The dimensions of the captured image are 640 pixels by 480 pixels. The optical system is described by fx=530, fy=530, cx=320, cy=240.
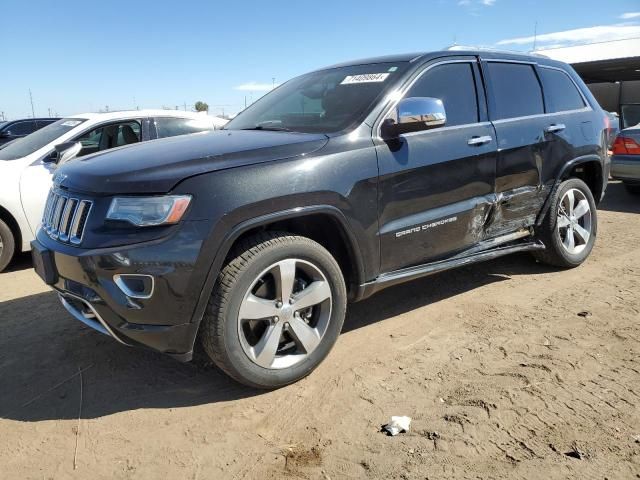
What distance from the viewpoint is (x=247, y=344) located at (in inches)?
111

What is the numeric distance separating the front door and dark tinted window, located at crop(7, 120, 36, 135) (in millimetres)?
13509

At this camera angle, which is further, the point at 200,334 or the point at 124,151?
the point at 124,151

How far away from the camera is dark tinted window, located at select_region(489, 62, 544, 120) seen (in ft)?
13.6

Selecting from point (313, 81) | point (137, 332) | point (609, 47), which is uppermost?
point (609, 47)

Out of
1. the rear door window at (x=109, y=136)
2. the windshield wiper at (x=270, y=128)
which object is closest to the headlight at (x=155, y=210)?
the windshield wiper at (x=270, y=128)

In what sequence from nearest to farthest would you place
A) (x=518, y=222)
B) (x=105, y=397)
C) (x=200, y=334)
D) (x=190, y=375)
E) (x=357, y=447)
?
Result: (x=357, y=447)
(x=200, y=334)
(x=105, y=397)
(x=190, y=375)
(x=518, y=222)

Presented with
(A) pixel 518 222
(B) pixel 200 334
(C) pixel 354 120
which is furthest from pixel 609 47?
(B) pixel 200 334

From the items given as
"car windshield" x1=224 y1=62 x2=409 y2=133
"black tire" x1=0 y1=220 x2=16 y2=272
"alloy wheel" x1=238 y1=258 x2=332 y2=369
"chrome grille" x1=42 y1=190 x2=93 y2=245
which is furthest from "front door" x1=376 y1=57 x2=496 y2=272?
"black tire" x1=0 y1=220 x2=16 y2=272

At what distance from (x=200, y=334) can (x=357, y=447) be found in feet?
3.18

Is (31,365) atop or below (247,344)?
below

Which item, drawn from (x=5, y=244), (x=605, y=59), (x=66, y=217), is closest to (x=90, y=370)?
(x=66, y=217)

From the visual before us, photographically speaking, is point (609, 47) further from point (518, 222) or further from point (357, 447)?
point (357, 447)

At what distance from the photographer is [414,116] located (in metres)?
3.16

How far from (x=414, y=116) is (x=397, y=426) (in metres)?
1.75
